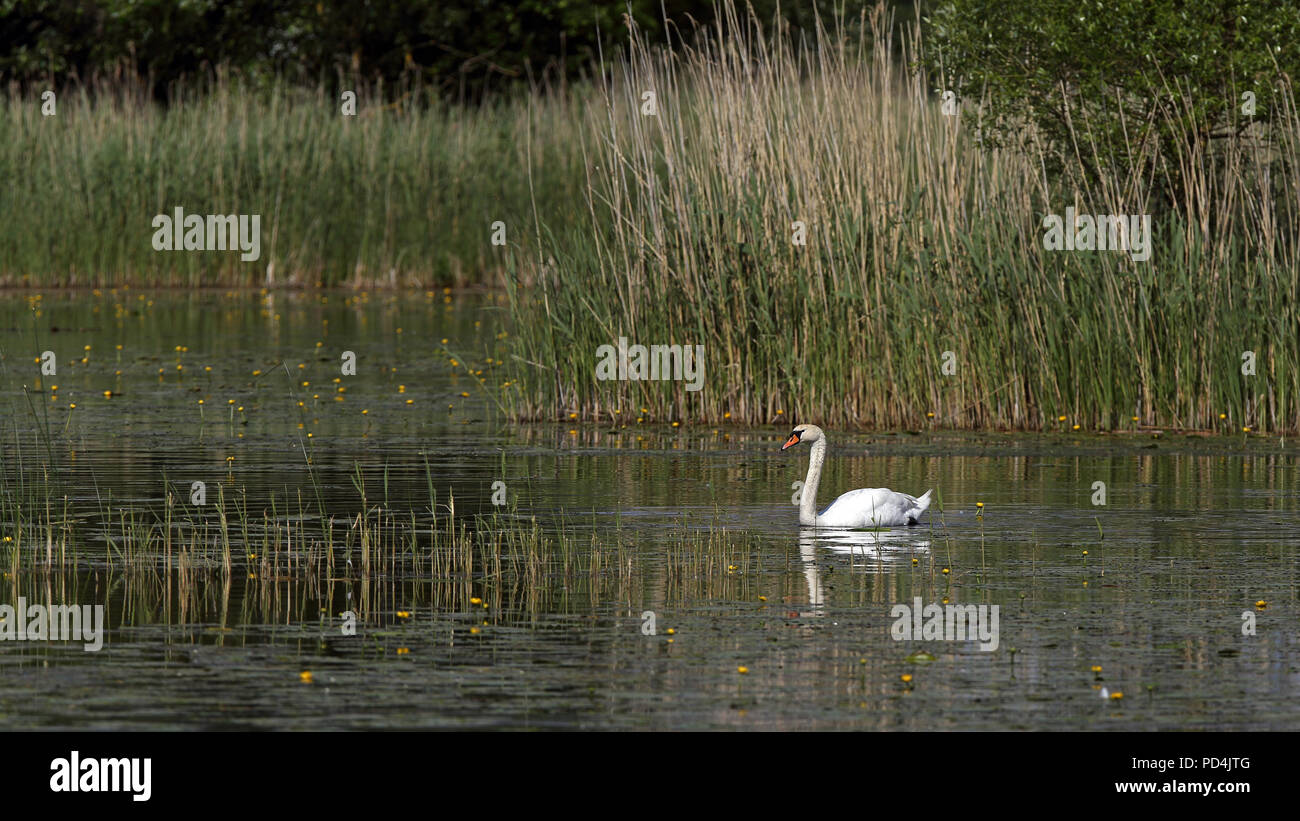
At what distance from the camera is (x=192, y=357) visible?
2266cm

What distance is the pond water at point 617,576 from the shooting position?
315 inches

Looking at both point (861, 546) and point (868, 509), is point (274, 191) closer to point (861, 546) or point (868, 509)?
point (868, 509)

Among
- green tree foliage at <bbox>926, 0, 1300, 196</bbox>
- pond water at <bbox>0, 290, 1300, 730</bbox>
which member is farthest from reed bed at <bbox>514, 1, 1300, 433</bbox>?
pond water at <bbox>0, 290, 1300, 730</bbox>

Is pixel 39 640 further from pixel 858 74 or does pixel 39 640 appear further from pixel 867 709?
pixel 858 74

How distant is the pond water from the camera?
8008 mm

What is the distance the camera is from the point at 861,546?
11.6 meters

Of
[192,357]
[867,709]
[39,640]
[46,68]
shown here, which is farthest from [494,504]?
[46,68]

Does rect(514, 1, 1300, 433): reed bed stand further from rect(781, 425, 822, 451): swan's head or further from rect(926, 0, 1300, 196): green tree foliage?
rect(781, 425, 822, 451): swan's head

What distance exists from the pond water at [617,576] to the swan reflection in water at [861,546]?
0.11 ft

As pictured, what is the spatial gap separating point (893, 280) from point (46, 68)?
101 feet

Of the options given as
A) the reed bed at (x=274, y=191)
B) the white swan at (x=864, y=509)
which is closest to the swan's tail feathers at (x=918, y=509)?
the white swan at (x=864, y=509)

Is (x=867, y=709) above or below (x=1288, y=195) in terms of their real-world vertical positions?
below

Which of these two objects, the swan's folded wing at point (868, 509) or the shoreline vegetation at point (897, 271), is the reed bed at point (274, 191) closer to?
the shoreline vegetation at point (897, 271)
